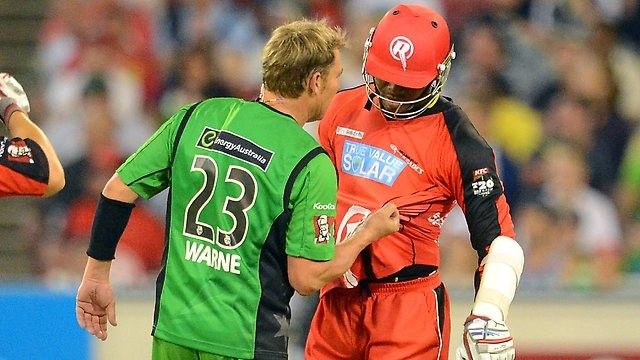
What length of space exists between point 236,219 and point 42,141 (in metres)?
0.72

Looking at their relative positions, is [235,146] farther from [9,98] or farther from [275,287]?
[9,98]

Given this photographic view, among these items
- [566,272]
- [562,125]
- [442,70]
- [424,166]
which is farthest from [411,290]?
[562,125]

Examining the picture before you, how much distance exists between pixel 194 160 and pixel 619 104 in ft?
14.9

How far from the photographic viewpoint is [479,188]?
4.09 meters

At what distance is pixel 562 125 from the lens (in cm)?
773

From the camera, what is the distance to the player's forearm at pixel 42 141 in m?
4.04

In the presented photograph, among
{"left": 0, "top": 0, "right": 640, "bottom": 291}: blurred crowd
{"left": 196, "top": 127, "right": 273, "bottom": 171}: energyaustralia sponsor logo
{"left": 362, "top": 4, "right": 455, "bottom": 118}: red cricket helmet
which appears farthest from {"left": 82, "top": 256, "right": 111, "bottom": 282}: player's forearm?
{"left": 0, "top": 0, "right": 640, "bottom": 291}: blurred crowd

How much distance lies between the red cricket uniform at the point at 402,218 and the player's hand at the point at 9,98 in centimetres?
103

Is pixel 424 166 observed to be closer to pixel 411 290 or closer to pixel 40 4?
pixel 411 290

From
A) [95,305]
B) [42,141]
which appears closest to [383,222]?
[95,305]

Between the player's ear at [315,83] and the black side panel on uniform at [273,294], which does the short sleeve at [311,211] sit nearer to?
the black side panel on uniform at [273,294]

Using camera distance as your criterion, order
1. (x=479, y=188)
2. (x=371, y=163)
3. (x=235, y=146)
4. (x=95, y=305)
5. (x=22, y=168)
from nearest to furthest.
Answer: (x=235, y=146) → (x=22, y=168) → (x=479, y=188) → (x=95, y=305) → (x=371, y=163)

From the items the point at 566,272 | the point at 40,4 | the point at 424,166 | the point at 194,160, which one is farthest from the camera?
the point at 40,4

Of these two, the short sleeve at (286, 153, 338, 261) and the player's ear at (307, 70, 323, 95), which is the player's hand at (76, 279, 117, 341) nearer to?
the short sleeve at (286, 153, 338, 261)
